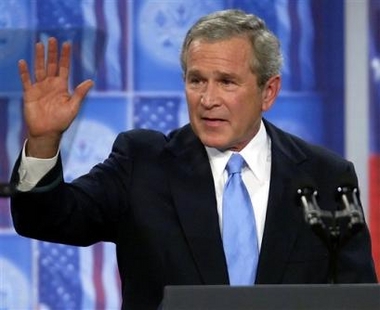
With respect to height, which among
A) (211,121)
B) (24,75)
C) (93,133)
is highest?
(24,75)

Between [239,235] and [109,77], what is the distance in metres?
Answer: 1.53

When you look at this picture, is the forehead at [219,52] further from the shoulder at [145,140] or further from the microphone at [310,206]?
the microphone at [310,206]

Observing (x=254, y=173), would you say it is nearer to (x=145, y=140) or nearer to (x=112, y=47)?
(x=145, y=140)

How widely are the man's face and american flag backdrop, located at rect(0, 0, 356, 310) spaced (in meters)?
1.34

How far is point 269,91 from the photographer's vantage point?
2.51m

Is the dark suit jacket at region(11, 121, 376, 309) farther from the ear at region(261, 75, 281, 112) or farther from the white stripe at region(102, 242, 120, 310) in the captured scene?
the white stripe at region(102, 242, 120, 310)

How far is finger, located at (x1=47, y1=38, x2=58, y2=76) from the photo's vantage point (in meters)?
2.19

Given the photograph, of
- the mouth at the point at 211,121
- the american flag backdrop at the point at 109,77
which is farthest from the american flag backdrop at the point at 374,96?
the mouth at the point at 211,121

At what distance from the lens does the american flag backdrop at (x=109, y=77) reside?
3.70 metres

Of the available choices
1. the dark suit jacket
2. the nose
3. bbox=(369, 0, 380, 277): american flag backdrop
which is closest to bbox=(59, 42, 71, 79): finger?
the dark suit jacket

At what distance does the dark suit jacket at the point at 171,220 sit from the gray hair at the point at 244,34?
18 cm

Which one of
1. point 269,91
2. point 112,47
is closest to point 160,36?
point 112,47

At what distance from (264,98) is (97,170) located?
400 mm

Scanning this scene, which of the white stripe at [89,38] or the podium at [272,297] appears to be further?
the white stripe at [89,38]
